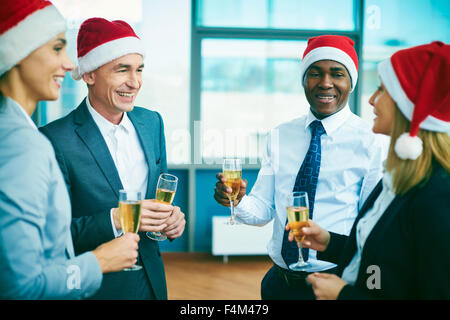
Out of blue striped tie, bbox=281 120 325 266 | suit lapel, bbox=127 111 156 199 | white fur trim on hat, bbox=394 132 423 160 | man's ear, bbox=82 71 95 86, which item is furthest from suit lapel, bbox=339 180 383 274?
man's ear, bbox=82 71 95 86

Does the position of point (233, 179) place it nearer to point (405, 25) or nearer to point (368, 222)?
point (368, 222)

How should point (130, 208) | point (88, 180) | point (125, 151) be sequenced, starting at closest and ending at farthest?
point (130, 208)
point (88, 180)
point (125, 151)

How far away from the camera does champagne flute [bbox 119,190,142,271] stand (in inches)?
47.3

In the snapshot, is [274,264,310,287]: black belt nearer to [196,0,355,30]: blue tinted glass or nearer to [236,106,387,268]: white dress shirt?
[236,106,387,268]: white dress shirt

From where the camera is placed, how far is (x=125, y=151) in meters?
1.73

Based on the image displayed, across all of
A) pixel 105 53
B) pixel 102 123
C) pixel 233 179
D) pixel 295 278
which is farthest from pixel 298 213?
pixel 105 53

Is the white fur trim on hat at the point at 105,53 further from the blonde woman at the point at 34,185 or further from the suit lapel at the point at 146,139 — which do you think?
the blonde woman at the point at 34,185

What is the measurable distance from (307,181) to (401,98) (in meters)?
0.65

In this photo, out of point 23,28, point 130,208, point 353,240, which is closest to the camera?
point 23,28

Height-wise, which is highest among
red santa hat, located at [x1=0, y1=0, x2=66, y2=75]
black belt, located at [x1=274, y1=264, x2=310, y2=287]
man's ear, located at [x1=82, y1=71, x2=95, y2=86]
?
red santa hat, located at [x1=0, y1=0, x2=66, y2=75]

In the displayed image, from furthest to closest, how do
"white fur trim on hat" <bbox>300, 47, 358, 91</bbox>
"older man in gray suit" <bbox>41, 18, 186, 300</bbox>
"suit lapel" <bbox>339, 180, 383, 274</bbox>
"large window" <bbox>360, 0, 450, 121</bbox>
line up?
"large window" <bbox>360, 0, 450, 121</bbox>
"white fur trim on hat" <bbox>300, 47, 358, 91</bbox>
"older man in gray suit" <bbox>41, 18, 186, 300</bbox>
"suit lapel" <bbox>339, 180, 383, 274</bbox>

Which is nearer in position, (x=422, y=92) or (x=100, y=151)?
(x=422, y=92)

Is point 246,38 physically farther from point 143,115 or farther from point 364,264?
point 364,264

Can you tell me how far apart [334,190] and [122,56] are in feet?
3.63
